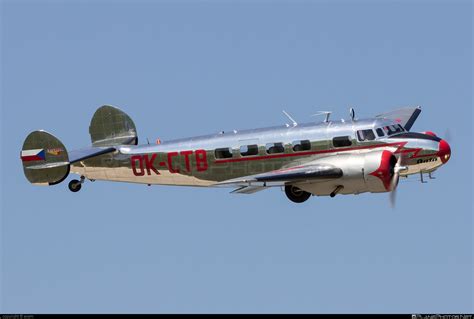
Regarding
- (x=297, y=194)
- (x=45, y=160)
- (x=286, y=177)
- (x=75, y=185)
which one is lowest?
(x=297, y=194)

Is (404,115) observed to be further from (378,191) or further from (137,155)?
(137,155)

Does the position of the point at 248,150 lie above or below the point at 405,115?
below

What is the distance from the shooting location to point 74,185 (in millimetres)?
39219

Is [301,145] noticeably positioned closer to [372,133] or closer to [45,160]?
[372,133]

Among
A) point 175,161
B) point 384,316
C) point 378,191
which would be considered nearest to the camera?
point 384,316

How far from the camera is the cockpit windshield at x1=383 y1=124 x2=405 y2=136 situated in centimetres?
3634

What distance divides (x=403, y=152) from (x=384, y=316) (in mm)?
6925

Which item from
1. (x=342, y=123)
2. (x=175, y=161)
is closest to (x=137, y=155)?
(x=175, y=161)

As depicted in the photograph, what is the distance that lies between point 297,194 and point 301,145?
157 centimetres

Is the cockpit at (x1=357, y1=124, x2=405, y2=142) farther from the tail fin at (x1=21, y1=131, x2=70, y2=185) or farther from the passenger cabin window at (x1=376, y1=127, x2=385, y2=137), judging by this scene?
the tail fin at (x1=21, y1=131, x2=70, y2=185)

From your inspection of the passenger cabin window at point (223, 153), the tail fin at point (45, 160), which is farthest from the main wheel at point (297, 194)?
the tail fin at point (45, 160)

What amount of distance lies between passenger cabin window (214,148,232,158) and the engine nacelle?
10.2 ft

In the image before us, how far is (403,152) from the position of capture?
36.0 meters

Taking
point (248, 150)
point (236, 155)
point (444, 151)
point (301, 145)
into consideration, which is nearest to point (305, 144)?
point (301, 145)
